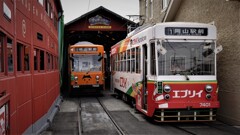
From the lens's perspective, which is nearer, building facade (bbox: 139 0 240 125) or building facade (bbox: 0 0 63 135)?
building facade (bbox: 0 0 63 135)

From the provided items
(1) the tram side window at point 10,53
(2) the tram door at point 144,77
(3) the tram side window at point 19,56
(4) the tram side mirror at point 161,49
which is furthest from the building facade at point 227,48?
(1) the tram side window at point 10,53

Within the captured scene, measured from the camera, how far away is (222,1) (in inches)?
471

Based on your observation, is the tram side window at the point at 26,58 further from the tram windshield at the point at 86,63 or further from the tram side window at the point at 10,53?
the tram windshield at the point at 86,63

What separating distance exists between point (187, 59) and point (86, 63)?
444 inches

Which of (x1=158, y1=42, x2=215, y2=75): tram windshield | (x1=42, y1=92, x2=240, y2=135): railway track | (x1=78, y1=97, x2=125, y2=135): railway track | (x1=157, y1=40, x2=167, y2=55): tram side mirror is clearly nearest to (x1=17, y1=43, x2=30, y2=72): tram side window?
(x1=42, y1=92, x2=240, y2=135): railway track

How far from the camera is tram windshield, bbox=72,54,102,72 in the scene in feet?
69.7

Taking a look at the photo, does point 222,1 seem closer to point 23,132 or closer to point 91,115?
point 91,115

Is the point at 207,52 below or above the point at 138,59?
above

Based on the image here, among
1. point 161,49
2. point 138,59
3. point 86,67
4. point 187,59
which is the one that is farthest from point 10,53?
point 86,67

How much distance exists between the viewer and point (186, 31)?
1091 cm

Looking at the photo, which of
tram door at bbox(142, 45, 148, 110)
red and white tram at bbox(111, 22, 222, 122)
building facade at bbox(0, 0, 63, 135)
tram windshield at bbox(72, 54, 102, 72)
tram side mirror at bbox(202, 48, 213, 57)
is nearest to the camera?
building facade at bbox(0, 0, 63, 135)

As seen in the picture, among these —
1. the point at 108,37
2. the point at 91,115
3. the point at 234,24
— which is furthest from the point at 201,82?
the point at 108,37

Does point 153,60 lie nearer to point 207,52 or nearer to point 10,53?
point 207,52

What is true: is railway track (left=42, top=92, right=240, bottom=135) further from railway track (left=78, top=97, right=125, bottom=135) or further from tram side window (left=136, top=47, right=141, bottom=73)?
tram side window (left=136, top=47, right=141, bottom=73)
